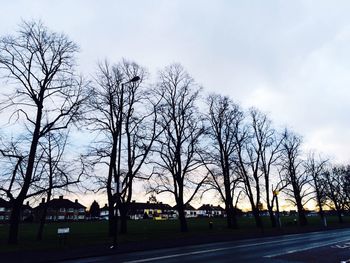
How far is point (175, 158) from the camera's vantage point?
35.3 metres

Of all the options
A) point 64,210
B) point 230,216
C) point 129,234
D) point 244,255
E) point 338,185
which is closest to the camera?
point 244,255

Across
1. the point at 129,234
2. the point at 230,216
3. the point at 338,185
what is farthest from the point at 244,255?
the point at 338,185

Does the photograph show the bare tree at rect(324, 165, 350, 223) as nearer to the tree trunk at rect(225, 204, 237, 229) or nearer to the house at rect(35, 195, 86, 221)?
the tree trunk at rect(225, 204, 237, 229)

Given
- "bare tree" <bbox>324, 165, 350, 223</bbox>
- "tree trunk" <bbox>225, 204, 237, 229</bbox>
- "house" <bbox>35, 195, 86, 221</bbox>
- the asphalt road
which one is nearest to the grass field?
"tree trunk" <bbox>225, 204, 237, 229</bbox>

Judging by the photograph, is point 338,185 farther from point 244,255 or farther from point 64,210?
point 64,210

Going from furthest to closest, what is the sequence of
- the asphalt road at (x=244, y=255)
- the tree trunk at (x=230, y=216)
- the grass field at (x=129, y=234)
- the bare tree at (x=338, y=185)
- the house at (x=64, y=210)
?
the house at (x=64, y=210)
the bare tree at (x=338, y=185)
the tree trunk at (x=230, y=216)
the grass field at (x=129, y=234)
the asphalt road at (x=244, y=255)

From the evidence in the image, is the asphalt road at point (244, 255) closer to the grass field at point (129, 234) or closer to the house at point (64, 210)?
the grass field at point (129, 234)

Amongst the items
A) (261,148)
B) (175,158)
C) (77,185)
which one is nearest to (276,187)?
(261,148)

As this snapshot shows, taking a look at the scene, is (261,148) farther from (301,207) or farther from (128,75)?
(128,75)

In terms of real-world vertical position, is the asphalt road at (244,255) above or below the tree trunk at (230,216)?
below

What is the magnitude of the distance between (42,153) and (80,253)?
13.4 m

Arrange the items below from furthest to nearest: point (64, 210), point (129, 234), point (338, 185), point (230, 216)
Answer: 1. point (64, 210)
2. point (338, 185)
3. point (230, 216)
4. point (129, 234)

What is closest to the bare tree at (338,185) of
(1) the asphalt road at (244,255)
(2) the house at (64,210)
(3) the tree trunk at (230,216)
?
(3) the tree trunk at (230,216)

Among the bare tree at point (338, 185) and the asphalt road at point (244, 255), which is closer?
the asphalt road at point (244, 255)
